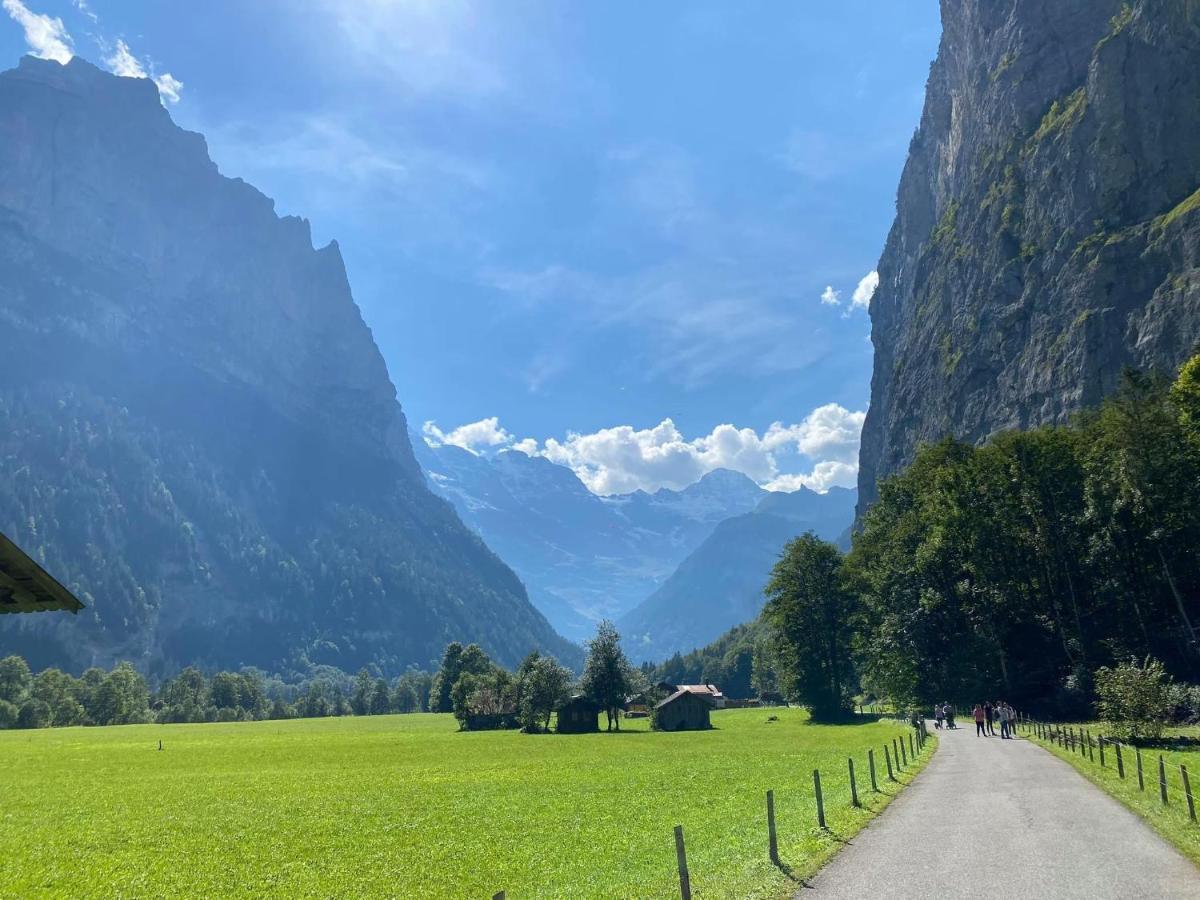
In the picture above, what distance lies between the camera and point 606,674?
101 metres

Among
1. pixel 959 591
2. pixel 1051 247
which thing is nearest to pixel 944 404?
pixel 1051 247

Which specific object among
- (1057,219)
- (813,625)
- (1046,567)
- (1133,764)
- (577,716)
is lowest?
(577,716)

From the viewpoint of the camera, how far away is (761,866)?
1672 centimetres

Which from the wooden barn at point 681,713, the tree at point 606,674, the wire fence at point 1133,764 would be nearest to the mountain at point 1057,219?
the wooden barn at point 681,713

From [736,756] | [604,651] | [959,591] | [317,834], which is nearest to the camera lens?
[317,834]

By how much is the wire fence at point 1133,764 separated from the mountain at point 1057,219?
3086 inches

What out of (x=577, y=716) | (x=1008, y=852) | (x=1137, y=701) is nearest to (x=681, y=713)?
(x=577, y=716)

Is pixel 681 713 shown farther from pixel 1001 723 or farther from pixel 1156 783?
pixel 1156 783

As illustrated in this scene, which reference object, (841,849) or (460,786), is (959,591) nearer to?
(460,786)

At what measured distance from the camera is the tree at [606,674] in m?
100

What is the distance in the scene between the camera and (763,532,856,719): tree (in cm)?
8925

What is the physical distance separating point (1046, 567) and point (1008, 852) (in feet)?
202

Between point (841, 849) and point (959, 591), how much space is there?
199ft

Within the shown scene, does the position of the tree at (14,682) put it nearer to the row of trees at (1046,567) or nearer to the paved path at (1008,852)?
the row of trees at (1046,567)
